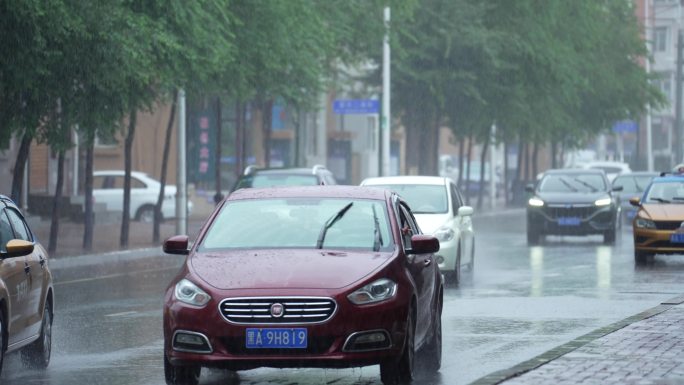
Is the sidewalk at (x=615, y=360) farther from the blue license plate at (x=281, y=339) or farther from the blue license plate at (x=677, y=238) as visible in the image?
the blue license plate at (x=677, y=238)

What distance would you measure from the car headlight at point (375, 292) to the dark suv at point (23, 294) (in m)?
2.66

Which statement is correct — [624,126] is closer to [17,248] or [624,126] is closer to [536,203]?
[536,203]

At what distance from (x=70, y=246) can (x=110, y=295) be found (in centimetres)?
1097

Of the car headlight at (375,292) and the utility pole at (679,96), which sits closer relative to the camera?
the car headlight at (375,292)

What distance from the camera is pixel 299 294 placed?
35.6 ft

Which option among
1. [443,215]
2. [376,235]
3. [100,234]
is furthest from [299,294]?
[100,234]

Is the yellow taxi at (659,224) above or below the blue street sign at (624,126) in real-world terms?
below

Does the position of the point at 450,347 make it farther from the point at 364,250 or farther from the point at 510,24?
the point at 510,24

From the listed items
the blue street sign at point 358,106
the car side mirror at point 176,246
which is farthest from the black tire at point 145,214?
the car side mirror at point 176,246

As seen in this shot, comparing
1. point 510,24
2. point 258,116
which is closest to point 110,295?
point 510,24

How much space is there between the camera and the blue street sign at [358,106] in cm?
4647

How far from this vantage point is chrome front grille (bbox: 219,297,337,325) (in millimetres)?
10836

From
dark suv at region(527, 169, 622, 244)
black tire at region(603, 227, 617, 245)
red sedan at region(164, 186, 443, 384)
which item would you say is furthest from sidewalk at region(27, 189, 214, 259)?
red sedan at region(164, 186, 443, 384)

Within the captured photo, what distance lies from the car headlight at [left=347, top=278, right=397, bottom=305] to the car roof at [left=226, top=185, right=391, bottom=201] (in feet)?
4.87
